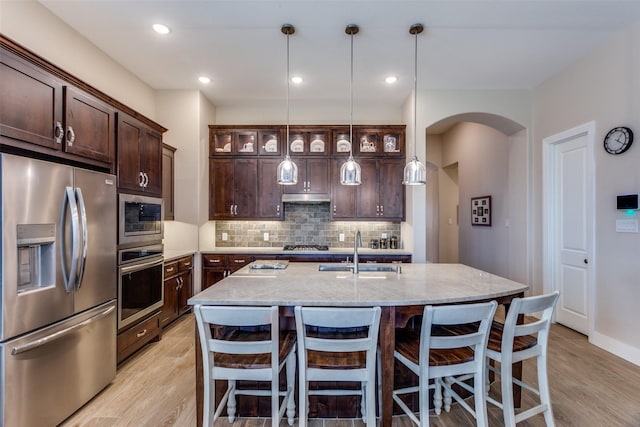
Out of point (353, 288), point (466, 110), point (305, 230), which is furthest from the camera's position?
point (305, 230)

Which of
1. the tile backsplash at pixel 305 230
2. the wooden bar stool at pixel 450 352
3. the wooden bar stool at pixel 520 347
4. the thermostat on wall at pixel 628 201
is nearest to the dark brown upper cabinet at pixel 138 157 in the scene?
the tile backsplash at pixel 305 230

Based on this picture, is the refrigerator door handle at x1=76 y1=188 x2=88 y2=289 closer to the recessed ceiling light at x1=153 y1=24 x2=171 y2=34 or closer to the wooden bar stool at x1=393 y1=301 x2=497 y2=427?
the recessed ceiling light at x1=153 y1=24 x2=171 y2=34

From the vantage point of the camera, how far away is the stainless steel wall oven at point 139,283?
2.64 metres

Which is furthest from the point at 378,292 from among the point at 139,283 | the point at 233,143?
the point at 233,143

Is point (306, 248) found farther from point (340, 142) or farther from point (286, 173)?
point (286, 173)

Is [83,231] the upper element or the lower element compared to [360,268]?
upper

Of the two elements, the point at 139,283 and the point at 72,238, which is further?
the point at 139,283

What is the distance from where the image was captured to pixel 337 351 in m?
1.57

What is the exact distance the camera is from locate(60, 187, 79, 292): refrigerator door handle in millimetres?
1940

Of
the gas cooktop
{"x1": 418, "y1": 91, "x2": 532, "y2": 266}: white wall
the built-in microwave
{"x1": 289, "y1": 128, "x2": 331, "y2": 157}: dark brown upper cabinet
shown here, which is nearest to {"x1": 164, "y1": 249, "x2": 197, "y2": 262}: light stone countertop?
the built-in microwave

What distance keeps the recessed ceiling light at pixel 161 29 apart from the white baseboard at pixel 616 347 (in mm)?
5381

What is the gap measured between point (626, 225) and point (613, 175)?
519 millimetres

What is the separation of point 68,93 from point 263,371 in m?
2.41

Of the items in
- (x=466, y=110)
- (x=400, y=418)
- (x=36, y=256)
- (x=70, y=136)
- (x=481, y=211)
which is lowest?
(x=400, y=418)
